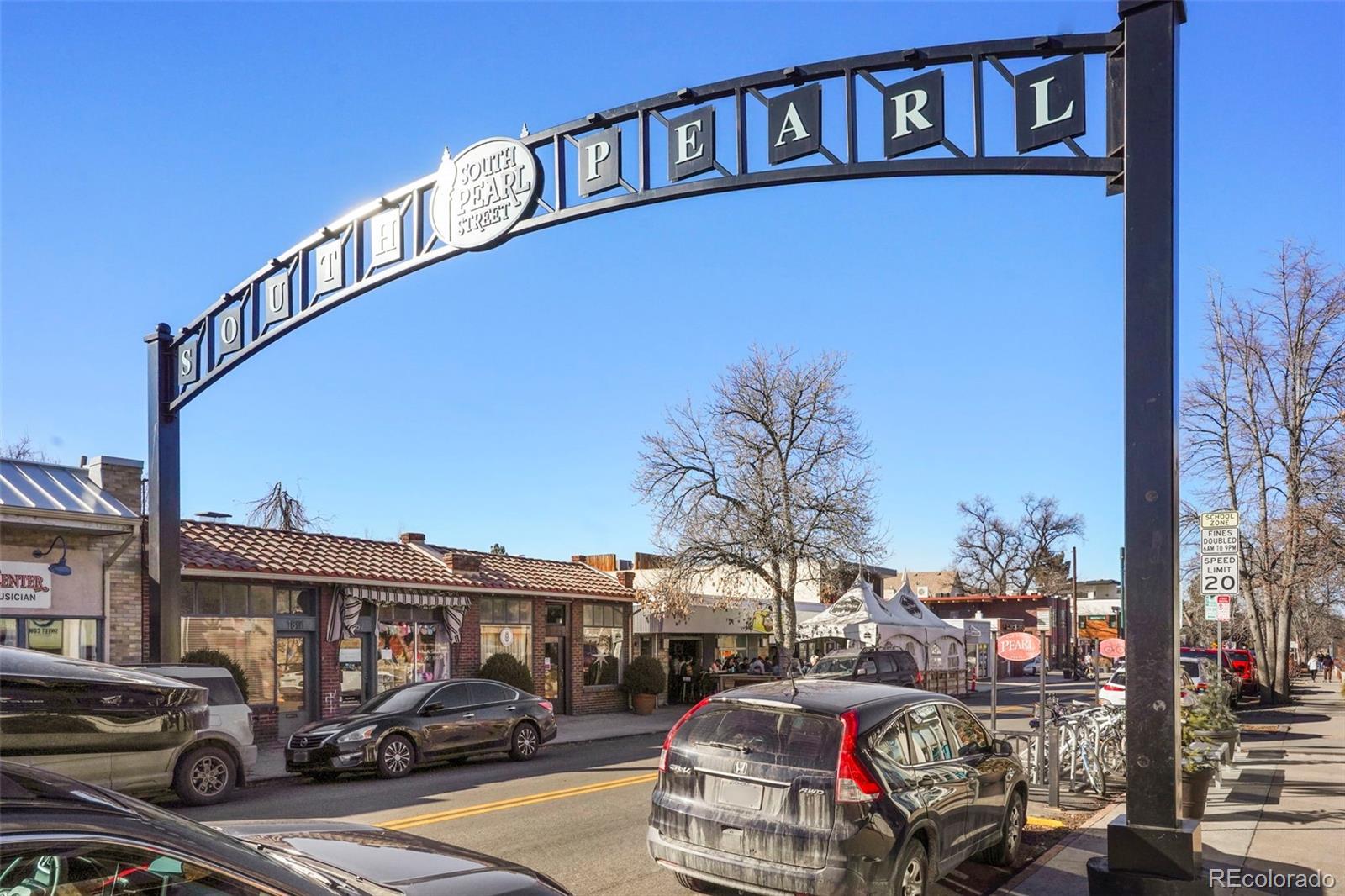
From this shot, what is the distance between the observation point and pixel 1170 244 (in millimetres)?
5867

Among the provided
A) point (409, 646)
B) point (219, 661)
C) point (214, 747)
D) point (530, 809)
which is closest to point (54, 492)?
point (219, 661)

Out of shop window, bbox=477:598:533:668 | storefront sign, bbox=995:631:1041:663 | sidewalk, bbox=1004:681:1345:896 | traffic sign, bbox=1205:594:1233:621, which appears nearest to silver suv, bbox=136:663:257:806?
sidewalk, bbox=1004:681:1345:896

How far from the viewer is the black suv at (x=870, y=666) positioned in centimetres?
2541

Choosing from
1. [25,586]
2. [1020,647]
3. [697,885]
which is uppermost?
[25,586]

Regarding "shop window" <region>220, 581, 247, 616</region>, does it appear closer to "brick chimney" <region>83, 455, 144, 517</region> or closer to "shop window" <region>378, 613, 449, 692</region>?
"brick chimney" <region>83, 455, 144, 517</region>

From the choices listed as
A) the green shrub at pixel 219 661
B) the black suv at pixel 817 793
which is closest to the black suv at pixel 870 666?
the green shrub at pixel 219 661

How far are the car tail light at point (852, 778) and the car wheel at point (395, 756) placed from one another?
9.98 meters

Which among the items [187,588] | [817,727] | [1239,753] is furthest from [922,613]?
[817,727]

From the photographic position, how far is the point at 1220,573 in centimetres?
1453

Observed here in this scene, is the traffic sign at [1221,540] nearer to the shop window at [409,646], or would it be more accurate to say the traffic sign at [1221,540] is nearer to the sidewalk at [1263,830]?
the sidewalk at [1263,830]

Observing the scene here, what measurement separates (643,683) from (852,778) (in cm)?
2242

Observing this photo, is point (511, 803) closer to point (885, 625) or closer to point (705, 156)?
point (705, 156)

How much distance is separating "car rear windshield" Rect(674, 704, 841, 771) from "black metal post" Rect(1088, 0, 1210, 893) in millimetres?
1816

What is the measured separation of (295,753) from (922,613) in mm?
23971
